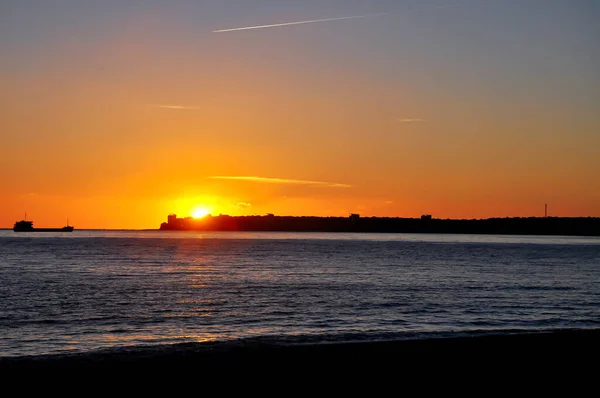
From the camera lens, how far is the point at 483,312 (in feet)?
127

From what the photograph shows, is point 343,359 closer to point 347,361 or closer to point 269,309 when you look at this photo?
point 347,361

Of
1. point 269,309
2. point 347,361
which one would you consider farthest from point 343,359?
point 269,309

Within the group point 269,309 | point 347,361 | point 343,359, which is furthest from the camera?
point 269,309

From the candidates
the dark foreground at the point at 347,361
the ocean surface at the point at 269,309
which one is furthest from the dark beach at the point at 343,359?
the ocean surface at the point at 269,309

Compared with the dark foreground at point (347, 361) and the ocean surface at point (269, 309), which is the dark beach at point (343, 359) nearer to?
the dark foreground at point (347, 361)

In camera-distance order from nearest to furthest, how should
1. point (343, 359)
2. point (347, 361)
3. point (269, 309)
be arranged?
point (347, 361)
point (343, 359)
point (269, 309)

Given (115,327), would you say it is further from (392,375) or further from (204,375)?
(392,375)

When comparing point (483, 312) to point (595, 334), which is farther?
point (483, 312)

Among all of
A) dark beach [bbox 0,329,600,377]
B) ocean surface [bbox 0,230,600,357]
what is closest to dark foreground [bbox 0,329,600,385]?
dark beach [bbox 0,329,600,377]

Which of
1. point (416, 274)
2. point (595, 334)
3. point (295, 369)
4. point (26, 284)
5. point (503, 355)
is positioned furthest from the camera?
point (416, 274)

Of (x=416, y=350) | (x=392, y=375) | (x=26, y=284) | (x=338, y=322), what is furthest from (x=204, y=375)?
(x=26, y=284)

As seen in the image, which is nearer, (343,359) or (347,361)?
(347,361)

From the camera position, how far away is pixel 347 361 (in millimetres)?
18797

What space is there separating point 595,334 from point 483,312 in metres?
15.3
